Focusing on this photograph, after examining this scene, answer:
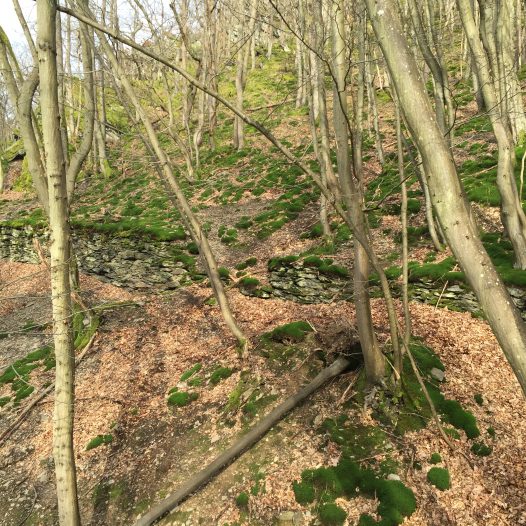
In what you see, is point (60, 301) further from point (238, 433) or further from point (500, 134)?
point (500, 134)

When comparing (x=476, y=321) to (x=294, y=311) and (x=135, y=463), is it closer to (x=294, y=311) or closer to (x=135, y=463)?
(x=294, y=311)

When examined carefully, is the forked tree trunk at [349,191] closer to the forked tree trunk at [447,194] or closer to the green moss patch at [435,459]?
the green moss patch at [435,459]

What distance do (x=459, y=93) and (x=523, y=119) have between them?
32.1 ft

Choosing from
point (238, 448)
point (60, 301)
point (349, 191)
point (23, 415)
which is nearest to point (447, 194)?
point (349, 191)

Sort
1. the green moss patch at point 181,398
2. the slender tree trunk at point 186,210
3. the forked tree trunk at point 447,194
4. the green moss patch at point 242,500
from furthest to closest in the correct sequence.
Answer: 1. the slender tree trunk at point 186,210
2. the green moss patch at point 181,398
3. the green moss patch at point 242,500
4. the forked tree trunk at point 447,194

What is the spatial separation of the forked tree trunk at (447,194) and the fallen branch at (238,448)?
4.78 m

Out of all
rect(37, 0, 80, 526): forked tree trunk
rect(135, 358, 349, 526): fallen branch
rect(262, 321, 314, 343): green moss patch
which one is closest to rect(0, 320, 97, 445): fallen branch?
rect(135, 358, 349, 526): fallen branch

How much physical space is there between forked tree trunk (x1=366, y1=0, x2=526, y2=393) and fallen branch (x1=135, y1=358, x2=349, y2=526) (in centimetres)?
478

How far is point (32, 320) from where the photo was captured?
12.5 meters

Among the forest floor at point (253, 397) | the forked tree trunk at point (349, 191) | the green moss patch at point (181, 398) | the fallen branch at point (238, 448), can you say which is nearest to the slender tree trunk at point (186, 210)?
the forest floor at point (253, 397)

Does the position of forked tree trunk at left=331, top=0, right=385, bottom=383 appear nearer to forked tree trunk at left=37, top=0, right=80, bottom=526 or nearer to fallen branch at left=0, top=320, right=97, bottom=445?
forked tree trunk at left=37, top=0, right=80, bottom=526

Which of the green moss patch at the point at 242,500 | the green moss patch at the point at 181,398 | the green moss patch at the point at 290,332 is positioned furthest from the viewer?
the green moss patch at the point at 290,332

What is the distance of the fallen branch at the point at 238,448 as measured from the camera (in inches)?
218

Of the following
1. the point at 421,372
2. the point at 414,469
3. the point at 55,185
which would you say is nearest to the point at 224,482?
the point at 414,469
